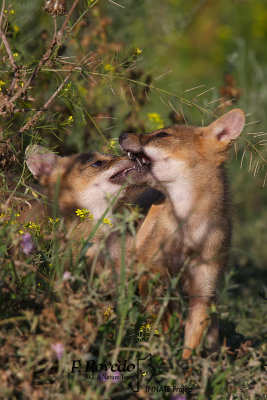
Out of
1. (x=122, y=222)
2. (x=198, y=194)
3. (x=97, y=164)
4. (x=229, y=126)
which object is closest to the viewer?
(x=122, y=222)

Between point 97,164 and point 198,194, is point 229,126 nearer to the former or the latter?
point 198,194

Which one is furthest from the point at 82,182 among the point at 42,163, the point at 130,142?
the point at 130,142

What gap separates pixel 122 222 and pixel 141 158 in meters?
2.26

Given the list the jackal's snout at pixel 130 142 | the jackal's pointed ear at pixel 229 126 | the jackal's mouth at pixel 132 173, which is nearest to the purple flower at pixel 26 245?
the jackal's mouth at pixel 132 173

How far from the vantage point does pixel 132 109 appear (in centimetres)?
672

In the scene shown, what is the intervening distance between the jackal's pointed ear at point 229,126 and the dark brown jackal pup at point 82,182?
758 mm

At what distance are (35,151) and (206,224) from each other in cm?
153

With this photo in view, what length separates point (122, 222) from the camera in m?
3.02

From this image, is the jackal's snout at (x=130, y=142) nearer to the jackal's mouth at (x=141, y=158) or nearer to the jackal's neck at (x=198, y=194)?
the jackal's mouth at (x=141, y=158)

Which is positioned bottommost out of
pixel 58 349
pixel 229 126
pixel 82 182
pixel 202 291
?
pixel 202 291

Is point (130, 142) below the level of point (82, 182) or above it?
above

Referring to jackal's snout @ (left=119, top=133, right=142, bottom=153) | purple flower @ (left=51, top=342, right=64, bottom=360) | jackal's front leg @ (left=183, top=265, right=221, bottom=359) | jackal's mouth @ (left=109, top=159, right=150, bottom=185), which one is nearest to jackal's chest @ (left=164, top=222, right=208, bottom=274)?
jackal's front leg @ (left=183, top=265, right=221, bottom=359)

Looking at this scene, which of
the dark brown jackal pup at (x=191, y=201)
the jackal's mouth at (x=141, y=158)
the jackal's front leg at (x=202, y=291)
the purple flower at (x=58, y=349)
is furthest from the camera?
the jackal's mouth at (x=141, y=158)

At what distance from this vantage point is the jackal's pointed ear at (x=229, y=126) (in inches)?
197
